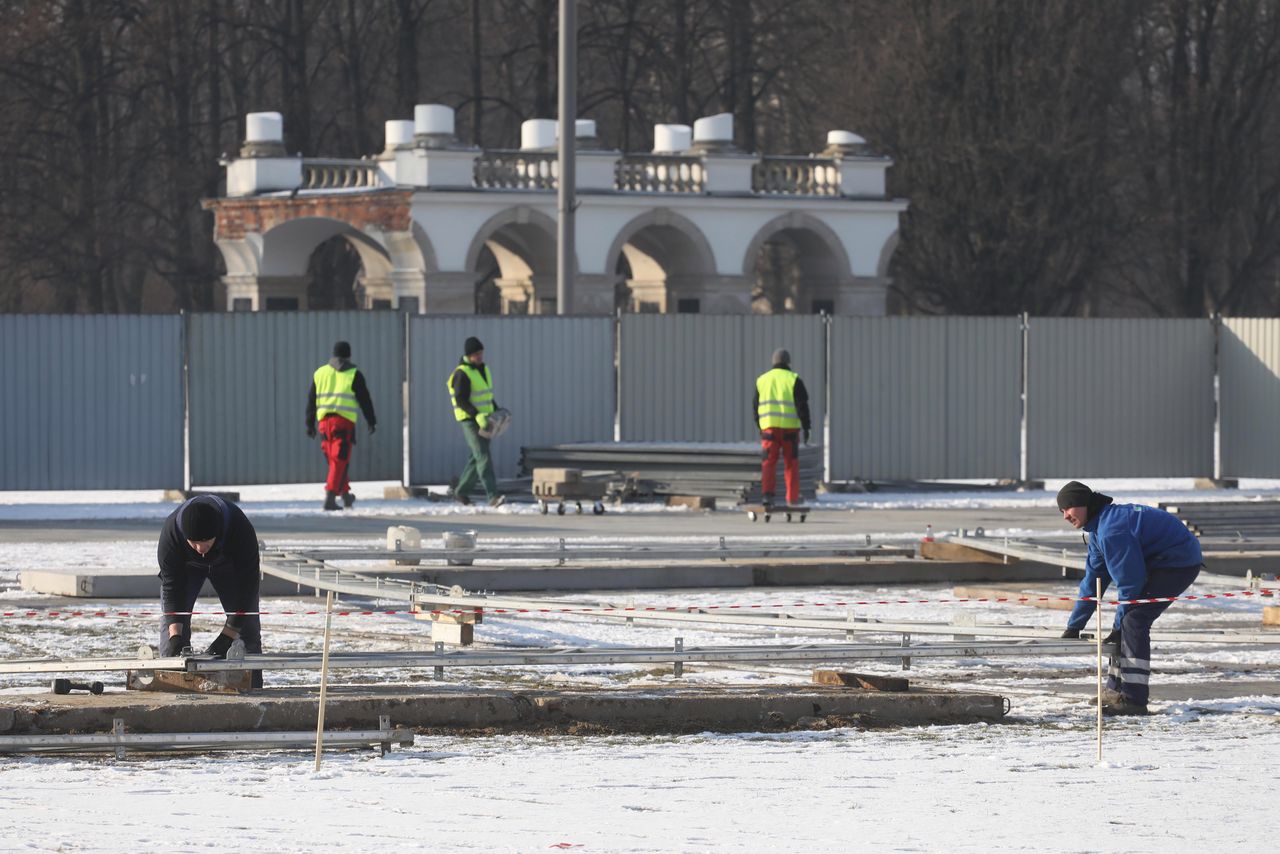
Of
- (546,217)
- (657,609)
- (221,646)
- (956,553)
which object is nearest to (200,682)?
(221,646)

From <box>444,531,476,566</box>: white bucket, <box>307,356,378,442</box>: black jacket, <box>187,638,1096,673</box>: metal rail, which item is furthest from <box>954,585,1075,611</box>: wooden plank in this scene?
<box>307,356,378,442</box>: black jacket

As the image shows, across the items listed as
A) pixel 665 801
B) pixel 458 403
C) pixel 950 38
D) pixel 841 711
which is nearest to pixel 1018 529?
pixel 458 403

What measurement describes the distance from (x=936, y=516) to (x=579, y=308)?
20138 millimetres

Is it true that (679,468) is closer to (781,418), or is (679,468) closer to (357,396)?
(781,418)

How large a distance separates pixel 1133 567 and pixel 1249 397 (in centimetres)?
1803

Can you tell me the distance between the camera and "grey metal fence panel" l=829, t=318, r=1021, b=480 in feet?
94.9

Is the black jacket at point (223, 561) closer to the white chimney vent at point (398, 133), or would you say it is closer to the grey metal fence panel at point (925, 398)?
the grey metal fence panel at point (925, 398)

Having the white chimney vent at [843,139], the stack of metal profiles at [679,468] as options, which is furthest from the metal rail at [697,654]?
the white chimney vent at [843,139]

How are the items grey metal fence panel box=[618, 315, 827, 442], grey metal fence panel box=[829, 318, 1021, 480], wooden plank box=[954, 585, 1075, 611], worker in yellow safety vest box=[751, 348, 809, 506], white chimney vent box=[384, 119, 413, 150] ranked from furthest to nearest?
white chimney vent box=[384, 119, 413, 150] → grey metal fence panel box=[829, 318, 1021, 480] → grey metal fence panel box=[618, 315, 827, 442] → worker in yellow safety vest box=[751, 348, 809, 506] → wooden plank box=[954, 585, 1075, 611]

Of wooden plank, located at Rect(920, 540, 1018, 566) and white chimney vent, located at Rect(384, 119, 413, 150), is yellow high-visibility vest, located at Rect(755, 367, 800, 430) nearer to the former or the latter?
wooden plank, located at Rect(920, 540, 1018, 566)

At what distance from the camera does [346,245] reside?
57.3m

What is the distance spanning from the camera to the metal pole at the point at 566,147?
28.6 meters

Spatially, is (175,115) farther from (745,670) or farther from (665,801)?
(665,801)

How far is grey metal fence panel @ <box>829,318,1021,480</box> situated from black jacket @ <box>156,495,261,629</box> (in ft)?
56.3
